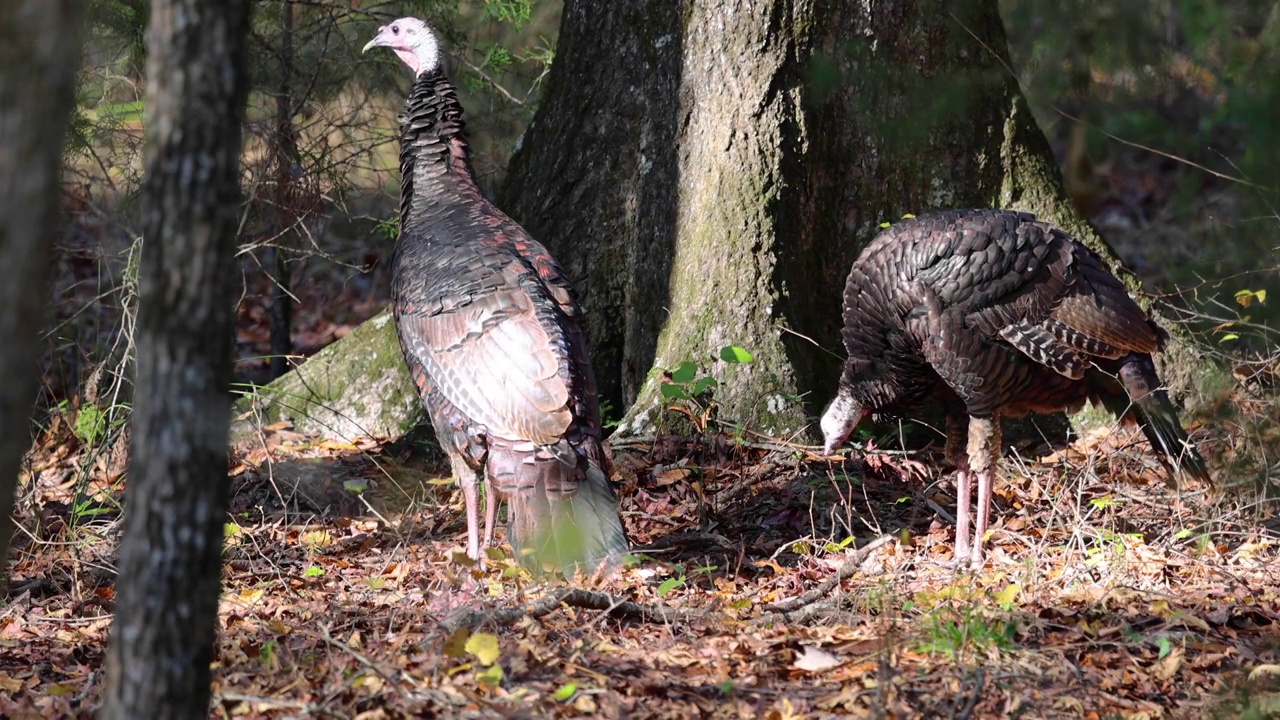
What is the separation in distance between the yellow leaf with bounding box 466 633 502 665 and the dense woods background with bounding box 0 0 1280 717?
0.08 meters

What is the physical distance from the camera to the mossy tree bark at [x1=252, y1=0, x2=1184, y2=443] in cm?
641

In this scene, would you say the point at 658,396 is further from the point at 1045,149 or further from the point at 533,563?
the point at 1045,149

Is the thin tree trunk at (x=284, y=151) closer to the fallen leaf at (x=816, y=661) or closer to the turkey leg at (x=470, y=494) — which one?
the turkey leg at (x=470, y=494)

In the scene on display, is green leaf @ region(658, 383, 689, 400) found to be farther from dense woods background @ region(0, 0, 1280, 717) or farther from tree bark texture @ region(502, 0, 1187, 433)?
tree bark texture @ region(502, 0, 1187, 433)

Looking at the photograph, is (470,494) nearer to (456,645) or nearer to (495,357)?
(495,357)

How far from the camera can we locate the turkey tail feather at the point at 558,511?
4.97 metres

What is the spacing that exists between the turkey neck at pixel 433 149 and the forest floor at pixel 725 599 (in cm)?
151

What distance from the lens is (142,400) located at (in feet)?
9.27

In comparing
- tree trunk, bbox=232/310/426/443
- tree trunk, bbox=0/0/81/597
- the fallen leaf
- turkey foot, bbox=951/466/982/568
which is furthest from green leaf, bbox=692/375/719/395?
tree trunk, bbox=0/0/81/597

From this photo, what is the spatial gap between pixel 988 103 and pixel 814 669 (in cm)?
392

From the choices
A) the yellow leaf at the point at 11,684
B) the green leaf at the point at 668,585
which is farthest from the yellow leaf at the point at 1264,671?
the yellow leaf at the point at 11,684

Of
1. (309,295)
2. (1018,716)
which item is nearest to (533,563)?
(1018,716)

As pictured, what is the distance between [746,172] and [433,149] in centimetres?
164

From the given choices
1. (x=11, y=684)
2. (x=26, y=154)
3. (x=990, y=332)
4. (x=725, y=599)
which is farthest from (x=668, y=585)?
(x=26, y=154)
